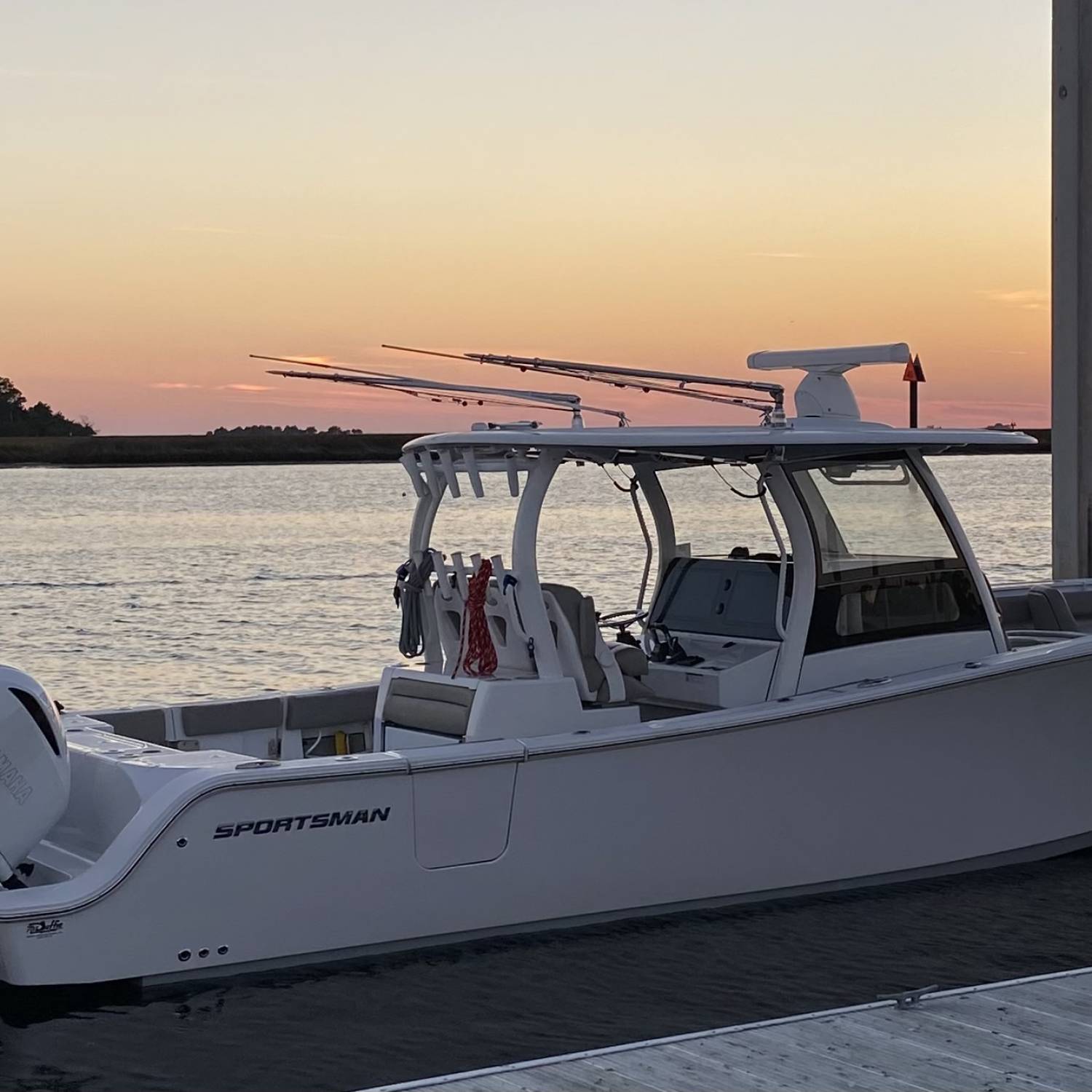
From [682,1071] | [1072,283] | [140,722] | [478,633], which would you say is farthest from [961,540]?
[1072,283]

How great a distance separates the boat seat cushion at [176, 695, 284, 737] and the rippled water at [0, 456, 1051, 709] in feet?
4.07

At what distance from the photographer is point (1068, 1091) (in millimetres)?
4273

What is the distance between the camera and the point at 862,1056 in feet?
14.9

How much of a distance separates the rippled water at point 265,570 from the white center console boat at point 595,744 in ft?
0.99

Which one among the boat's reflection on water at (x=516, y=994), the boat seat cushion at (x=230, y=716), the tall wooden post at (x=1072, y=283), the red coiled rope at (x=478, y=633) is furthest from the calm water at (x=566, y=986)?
the tall wooden post at (x=1072, y=283)

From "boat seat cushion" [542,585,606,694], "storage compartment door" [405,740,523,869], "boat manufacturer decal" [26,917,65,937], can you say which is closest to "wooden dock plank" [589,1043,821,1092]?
"storage compartment door" [405,740,523,869]

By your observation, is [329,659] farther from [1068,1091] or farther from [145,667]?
[1068,1091]

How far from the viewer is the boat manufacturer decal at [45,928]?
5547mm

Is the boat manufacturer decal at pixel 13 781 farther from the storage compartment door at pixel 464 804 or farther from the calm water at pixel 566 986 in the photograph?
the storage compartment door at pixel 464 804

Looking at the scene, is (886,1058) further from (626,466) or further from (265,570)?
(265,570)

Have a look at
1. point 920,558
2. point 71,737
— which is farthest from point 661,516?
point 71,737

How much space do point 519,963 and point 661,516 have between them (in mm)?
2349

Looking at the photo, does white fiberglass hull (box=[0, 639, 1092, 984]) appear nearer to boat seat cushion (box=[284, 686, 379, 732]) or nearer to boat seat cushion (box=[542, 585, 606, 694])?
boat seat cushion (box=[542, 585, 606, 694])

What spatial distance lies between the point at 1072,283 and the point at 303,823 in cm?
893
